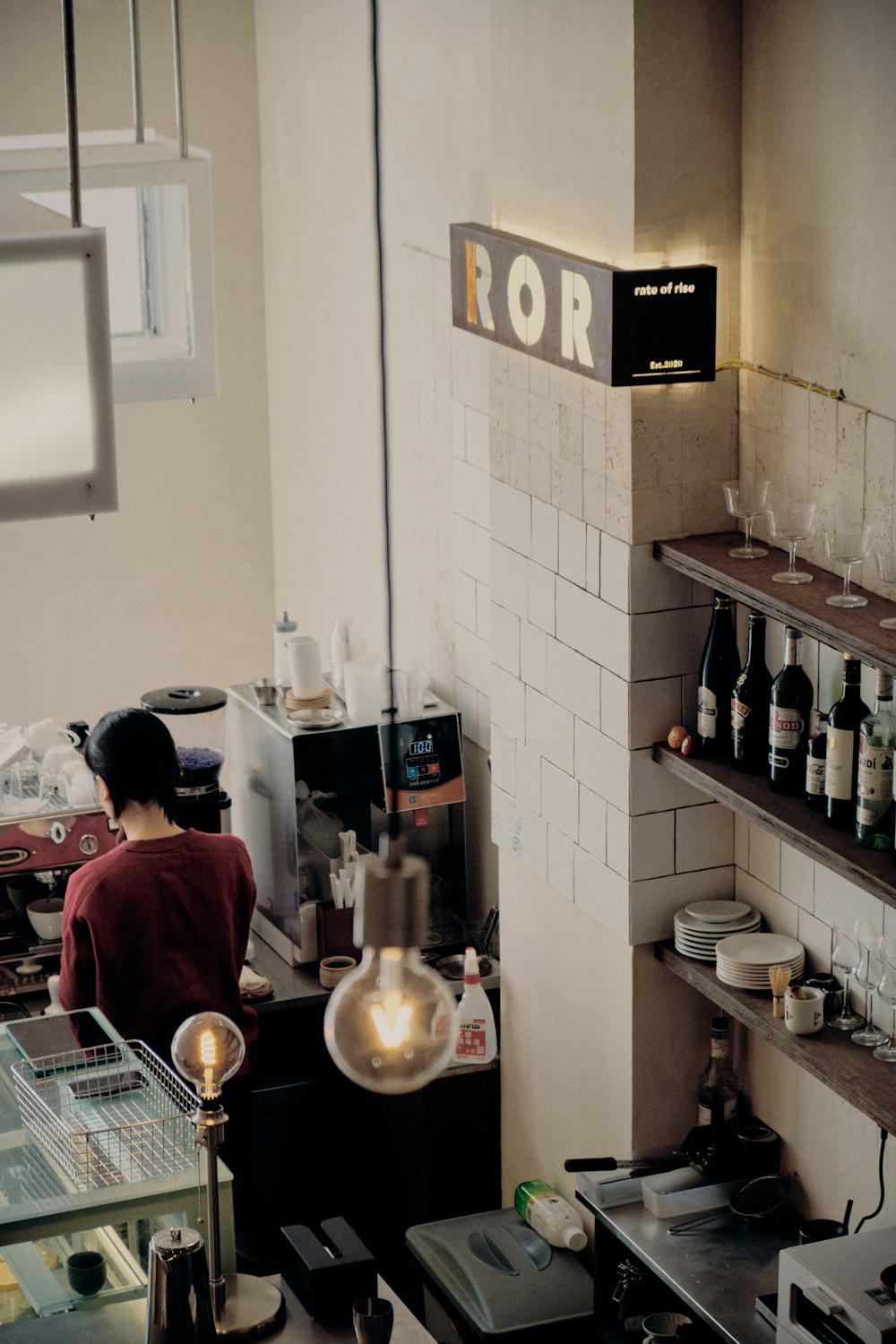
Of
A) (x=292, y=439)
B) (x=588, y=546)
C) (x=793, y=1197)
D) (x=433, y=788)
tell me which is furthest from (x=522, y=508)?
(x=292, y=439)

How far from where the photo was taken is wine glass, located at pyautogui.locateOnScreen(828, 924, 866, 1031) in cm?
363

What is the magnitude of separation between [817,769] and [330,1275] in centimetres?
129

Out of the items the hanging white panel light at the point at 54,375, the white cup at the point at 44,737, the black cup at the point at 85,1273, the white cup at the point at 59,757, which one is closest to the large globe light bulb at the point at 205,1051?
the black cup at the point at 85,1273

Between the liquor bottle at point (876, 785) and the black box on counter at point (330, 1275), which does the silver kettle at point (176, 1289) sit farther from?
the liquor bottle at point (876, 785)

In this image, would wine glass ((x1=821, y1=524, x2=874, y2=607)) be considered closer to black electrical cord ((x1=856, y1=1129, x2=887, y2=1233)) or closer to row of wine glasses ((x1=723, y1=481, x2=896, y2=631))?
row of wine glasses ((x1=723, y1=481, x2=896, y2=631))

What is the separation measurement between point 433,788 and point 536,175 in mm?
1741

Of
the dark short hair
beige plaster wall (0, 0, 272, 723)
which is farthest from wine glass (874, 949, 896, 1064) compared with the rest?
beige plaster wall (0, 0, 272, 723)

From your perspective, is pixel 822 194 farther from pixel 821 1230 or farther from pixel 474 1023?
pixel 474 1023

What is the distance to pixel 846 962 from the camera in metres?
3.69

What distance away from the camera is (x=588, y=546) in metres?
3.94

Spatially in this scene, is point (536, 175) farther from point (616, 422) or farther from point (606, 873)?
point (606, 873)

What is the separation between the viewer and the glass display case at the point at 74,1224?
3.01 meters

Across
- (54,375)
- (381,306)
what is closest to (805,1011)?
(54,375)

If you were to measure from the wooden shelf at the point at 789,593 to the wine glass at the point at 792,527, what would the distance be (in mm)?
22
